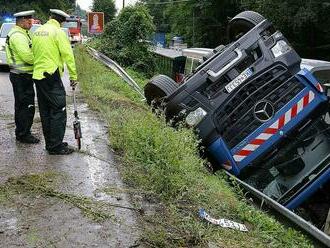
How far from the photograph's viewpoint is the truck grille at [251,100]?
716cm

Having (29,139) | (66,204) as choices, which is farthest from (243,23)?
(66,204)

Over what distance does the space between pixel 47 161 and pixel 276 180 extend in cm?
327

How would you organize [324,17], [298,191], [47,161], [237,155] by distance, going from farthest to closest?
[324,17], [237,155], [298,191], [47,161]

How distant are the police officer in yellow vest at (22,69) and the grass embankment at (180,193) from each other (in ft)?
3.93

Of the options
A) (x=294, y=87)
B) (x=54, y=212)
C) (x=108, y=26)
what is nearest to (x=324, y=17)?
(x=108, y=26)

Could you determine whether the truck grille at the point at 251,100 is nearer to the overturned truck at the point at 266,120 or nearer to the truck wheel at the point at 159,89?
the overturned truck at the point at 266,120

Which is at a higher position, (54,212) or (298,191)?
(54,212)

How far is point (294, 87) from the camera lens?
7211 mm

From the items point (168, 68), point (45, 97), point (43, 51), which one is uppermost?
point (43, 51)

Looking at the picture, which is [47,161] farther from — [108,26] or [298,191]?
[108,26]

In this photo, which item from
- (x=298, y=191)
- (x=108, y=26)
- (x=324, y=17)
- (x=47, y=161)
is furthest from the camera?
(x=324, y=17)

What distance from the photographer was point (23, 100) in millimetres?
6855

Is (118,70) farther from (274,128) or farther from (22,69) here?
(274,128)

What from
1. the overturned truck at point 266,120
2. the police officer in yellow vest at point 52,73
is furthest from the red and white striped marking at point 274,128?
the police officer in yellow vest at point 52,73
